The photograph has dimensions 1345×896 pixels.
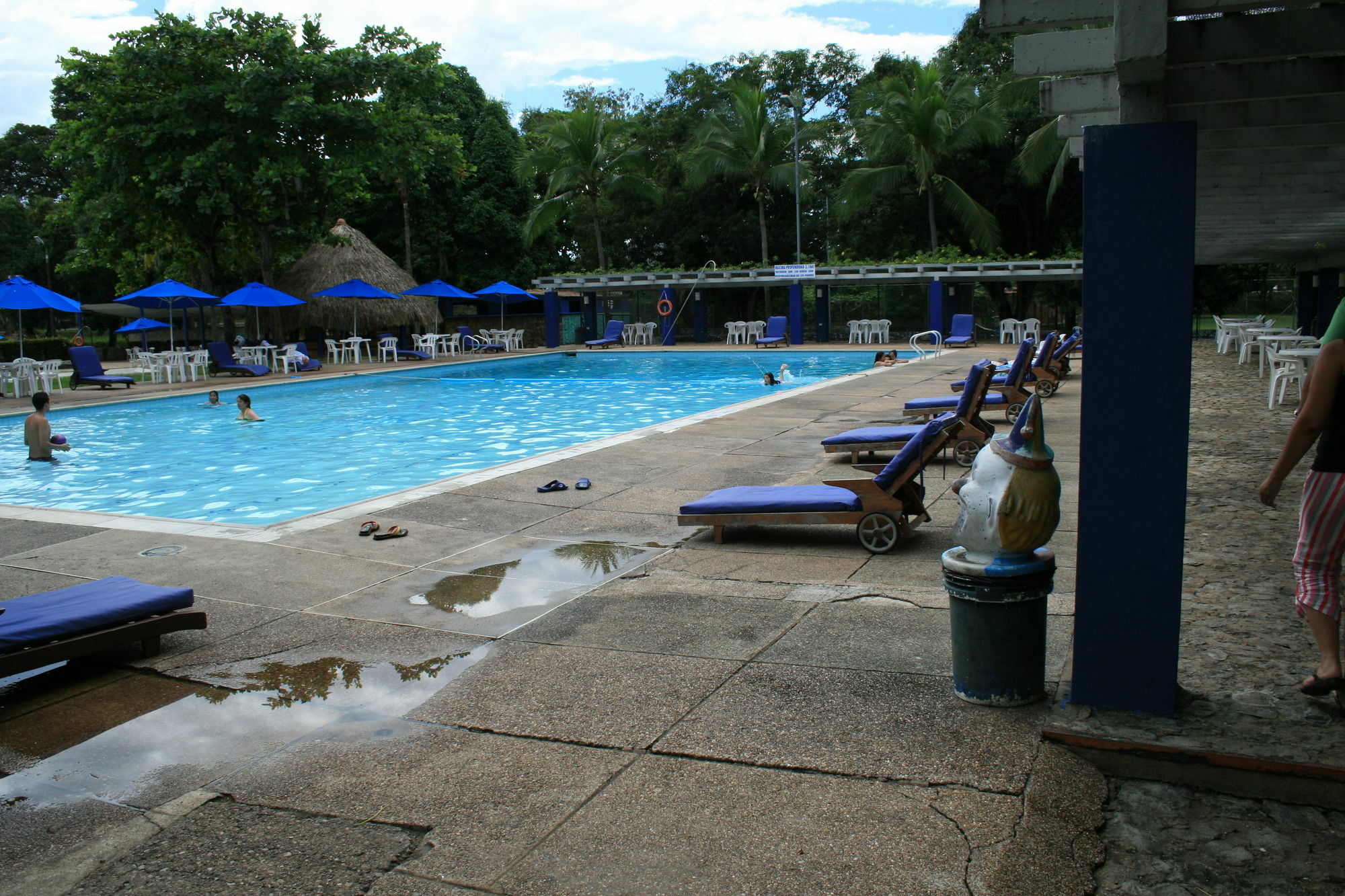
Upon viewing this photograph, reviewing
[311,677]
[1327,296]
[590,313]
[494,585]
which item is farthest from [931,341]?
[311,677]

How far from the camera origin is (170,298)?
24.6m

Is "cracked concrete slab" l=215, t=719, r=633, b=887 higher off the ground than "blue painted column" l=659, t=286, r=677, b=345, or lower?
lower

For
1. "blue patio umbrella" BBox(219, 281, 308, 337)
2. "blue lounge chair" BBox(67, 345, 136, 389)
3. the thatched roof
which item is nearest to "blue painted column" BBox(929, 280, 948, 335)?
the thatched roof

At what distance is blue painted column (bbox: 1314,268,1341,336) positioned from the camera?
16984mm

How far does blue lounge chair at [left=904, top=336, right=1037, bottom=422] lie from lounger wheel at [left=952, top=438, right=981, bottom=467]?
191cm

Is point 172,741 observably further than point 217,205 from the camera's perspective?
No

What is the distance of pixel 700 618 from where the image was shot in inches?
198

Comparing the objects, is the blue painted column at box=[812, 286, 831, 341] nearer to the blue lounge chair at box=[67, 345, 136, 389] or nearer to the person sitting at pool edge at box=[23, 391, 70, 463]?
the blue lounge chair at box=[67, 345, 136, 389]

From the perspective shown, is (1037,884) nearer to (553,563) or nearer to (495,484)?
(553,563)

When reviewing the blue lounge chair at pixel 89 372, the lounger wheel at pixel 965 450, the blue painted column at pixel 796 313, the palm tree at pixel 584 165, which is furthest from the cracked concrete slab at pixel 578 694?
the palm tree at pixel 584 165

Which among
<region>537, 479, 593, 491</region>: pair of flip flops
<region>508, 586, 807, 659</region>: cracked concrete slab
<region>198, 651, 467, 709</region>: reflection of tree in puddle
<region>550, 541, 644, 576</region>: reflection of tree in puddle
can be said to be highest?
<region>537, 479, 593, 491</region>: pair of flip flops

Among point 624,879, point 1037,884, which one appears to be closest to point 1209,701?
point 1037,884

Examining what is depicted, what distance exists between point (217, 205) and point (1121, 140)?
26656 mm

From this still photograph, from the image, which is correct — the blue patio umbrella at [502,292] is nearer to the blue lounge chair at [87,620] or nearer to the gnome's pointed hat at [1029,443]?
the blue lounge chair at [87,620]
